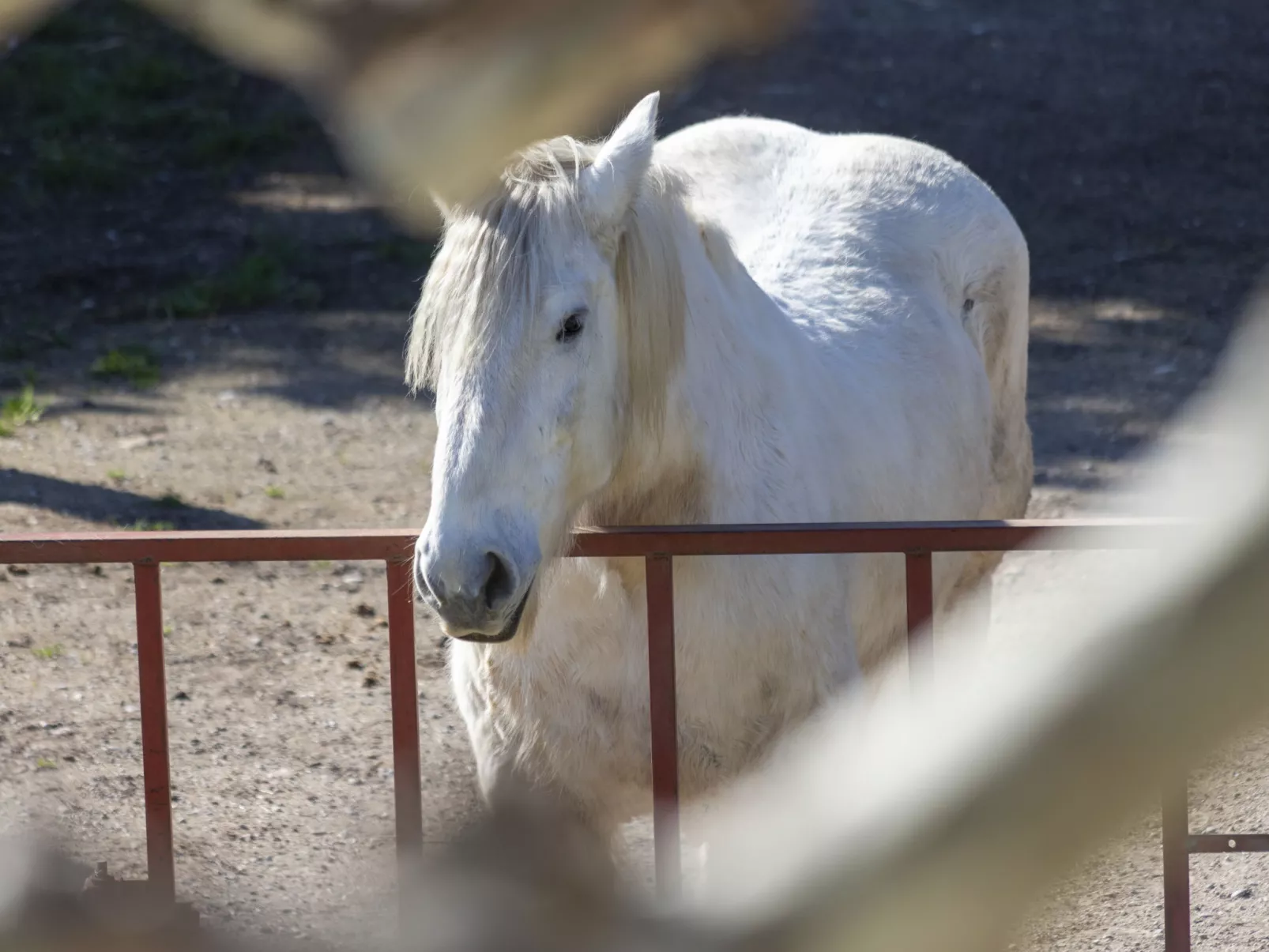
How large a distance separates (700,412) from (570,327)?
47cm

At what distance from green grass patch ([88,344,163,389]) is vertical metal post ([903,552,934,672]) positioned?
6124 mm

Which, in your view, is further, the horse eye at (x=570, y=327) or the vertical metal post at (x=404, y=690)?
the horse eye at (x=570, y=327)

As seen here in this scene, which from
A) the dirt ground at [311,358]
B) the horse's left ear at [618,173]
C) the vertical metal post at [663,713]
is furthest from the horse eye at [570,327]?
the dirt ground at [311,358]

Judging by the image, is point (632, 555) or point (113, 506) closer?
point (632, 555)

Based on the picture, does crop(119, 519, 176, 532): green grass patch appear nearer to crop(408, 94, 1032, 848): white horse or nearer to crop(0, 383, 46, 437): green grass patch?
crop(0, 383, 46, 437): green grass patch

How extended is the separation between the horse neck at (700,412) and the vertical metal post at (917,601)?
632 millimetres

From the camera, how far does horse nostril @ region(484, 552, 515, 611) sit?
225 centimetres

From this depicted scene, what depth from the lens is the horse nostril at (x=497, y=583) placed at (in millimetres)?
2254

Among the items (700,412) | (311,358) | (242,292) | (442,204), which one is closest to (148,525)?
(311,358)

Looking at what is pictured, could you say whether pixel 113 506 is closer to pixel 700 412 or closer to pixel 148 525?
pixel 148 525

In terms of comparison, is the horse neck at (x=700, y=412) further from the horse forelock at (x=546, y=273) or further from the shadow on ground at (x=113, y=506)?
the shadow on ground at (x=113, y=506)

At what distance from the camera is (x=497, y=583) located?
2.28 meters

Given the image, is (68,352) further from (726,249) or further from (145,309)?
(726,249)

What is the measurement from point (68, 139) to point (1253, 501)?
11.7 meters
